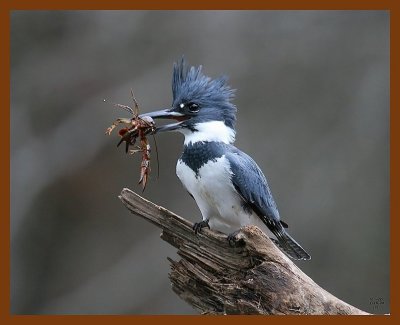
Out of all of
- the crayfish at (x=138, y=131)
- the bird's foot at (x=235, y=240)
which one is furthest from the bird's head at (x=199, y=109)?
the bird's foot at (x=235, y=240)

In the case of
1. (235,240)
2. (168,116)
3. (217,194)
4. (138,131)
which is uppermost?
(168,116)

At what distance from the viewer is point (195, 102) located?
4781 millimetres

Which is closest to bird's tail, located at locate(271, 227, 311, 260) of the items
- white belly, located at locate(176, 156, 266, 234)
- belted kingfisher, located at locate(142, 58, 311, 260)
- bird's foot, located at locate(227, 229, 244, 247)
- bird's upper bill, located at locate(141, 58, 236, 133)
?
belted kingfisher, located at locate(142, 58, 311, 260)

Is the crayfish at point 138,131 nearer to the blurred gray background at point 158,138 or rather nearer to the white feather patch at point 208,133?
the white feather patch at point 208,133

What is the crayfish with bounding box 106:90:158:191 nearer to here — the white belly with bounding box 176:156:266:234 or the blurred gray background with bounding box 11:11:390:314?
the white belly with bounding box 176:156:266:234

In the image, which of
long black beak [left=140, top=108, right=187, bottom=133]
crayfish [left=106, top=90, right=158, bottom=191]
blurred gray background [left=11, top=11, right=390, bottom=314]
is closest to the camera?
crayfish [left=106, top=90, right=158, bottom=191]

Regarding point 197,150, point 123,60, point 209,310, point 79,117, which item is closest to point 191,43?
point 123,60

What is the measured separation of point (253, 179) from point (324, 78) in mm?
3902

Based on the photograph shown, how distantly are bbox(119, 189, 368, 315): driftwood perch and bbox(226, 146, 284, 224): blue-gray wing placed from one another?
33 centimetres

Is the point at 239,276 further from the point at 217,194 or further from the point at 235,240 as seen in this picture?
the point at 217,194

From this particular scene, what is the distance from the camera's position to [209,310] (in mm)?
4195

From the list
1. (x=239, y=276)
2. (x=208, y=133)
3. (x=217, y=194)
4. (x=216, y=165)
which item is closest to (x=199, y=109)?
(x=208, y=133)

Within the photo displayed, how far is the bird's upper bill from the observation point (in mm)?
4766

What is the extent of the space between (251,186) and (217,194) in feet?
0.62
